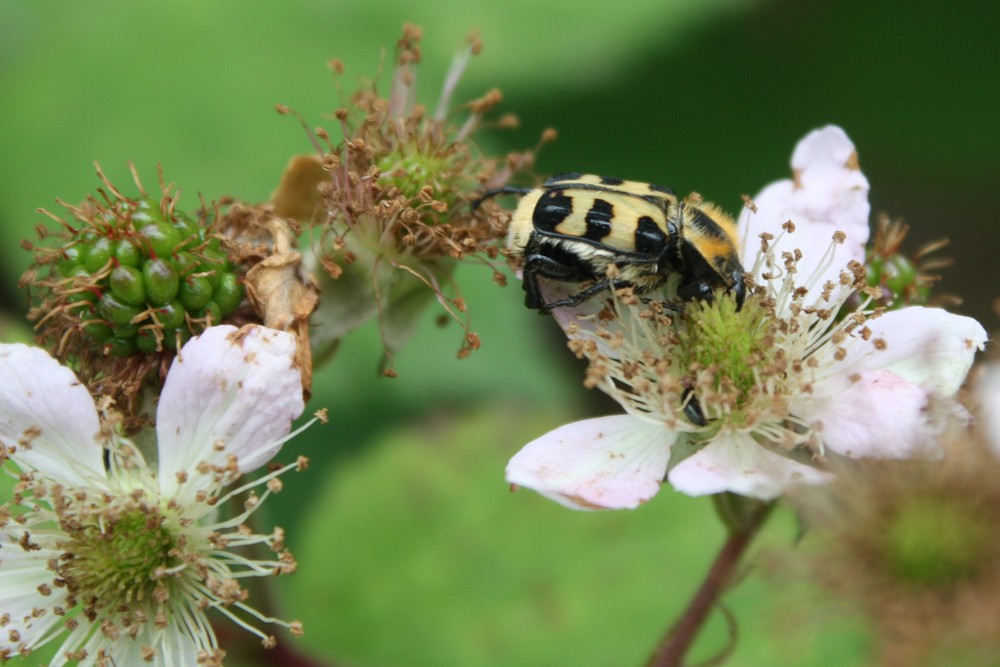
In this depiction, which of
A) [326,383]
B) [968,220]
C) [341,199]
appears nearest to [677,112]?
[968,220]

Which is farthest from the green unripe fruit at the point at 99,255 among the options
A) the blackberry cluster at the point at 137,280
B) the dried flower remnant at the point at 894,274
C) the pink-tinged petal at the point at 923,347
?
the dried flower remnant at the point at 894,274

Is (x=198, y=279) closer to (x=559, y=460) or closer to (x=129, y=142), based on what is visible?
(x=559, y=460)

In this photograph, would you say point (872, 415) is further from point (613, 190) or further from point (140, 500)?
point (140, 500)

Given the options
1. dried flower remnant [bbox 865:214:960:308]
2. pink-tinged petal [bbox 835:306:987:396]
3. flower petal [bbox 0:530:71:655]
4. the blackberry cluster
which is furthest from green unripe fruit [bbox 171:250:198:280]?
dried flower remnant [bbox 865:214:960:308]

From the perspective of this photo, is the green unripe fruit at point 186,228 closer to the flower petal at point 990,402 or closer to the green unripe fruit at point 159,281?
the green unripe fruit at point 159,281

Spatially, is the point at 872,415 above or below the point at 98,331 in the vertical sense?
below

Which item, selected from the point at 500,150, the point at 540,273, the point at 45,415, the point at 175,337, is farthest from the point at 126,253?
the point at 500,150
